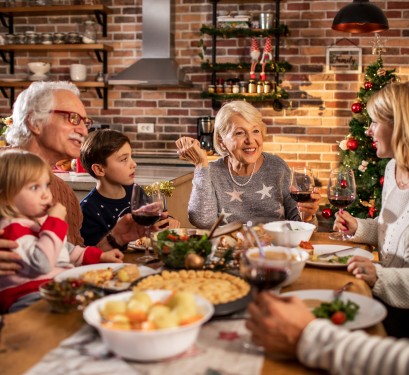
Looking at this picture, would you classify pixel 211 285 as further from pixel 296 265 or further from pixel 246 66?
pixel 246 66

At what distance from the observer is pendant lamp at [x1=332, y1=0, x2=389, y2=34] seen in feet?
13.7

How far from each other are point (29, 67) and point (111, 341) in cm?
512

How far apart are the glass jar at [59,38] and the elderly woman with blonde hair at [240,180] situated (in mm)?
3118

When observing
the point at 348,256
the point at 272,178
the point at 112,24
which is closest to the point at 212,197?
the point at 272,178

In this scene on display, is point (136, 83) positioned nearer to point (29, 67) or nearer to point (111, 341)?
point (29, 67)

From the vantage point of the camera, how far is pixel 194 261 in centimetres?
154

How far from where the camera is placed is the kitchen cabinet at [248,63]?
525 cm

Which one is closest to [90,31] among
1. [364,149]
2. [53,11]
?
[53,11]

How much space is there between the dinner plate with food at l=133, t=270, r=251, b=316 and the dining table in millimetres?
164

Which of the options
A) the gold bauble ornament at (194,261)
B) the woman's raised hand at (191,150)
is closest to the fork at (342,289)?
the gold bauble ornament at (194,261)

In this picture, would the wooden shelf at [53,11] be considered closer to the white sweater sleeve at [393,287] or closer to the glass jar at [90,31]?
the glass jar at [90,31]

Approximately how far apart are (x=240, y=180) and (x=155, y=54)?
120 inches

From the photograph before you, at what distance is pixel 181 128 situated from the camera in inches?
226

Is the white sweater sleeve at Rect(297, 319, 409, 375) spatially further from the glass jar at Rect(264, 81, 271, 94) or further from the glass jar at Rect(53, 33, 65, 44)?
the glass jar at Rect(53, 33, 65, 44)
